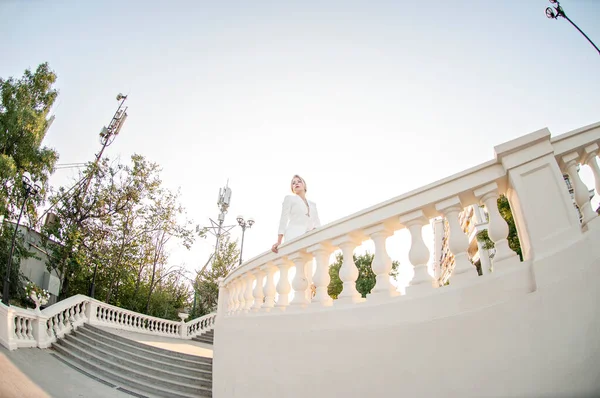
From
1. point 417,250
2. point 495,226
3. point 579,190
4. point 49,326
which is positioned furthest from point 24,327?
point 579,190

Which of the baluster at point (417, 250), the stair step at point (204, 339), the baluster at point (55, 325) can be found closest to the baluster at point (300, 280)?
the baluster at point (417, 250)

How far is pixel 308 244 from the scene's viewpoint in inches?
106

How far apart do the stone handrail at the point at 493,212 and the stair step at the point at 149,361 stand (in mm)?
6193

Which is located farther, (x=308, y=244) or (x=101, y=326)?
(x=101, y=326)

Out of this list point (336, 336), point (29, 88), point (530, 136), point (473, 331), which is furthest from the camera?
point (29, 88)

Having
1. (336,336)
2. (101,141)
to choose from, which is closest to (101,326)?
(101,141)

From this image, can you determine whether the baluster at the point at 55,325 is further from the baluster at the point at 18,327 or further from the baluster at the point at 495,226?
the baluster at the point at 495,226

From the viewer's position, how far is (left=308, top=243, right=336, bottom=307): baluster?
8.18 ft

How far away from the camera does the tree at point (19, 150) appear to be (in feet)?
37.1

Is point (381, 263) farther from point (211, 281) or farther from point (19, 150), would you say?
point (211, 281)

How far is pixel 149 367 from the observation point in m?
7.27

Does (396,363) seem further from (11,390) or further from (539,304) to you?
(11,390)

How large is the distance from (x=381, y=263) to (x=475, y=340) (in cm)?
72

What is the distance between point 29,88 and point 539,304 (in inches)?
773
